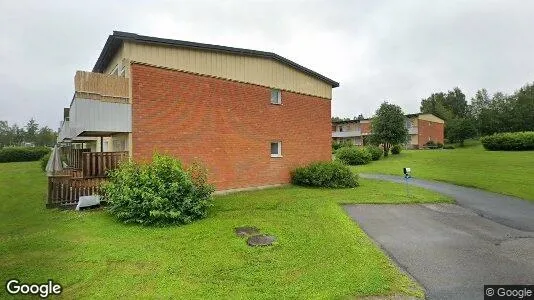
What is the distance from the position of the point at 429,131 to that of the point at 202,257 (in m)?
64.7

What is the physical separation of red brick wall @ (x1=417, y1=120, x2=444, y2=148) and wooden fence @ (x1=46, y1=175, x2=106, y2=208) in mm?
59210

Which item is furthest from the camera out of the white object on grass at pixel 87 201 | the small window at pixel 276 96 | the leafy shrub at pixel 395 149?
the leafy shrub at pixel 395 149

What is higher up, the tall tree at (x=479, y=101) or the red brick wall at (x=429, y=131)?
the tall tree at (x=479, y=101)

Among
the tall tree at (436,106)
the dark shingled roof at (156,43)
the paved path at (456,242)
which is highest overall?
the tall tree at (436,106)

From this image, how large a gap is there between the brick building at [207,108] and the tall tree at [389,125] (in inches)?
942

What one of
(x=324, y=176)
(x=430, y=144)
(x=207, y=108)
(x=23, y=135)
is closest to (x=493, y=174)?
(x=324, y=176)

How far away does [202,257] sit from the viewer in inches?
287

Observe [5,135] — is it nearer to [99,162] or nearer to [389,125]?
[389,125]

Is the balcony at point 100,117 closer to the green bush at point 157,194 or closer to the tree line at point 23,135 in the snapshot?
the green bush at point 157,194

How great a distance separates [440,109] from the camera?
258 ft

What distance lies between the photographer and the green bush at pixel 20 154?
44.7 m

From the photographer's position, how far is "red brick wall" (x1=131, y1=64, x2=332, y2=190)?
13.2 meters

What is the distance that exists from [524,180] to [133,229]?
23.5 m

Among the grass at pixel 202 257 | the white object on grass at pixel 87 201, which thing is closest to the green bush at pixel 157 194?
the grass at pixel 202 257
